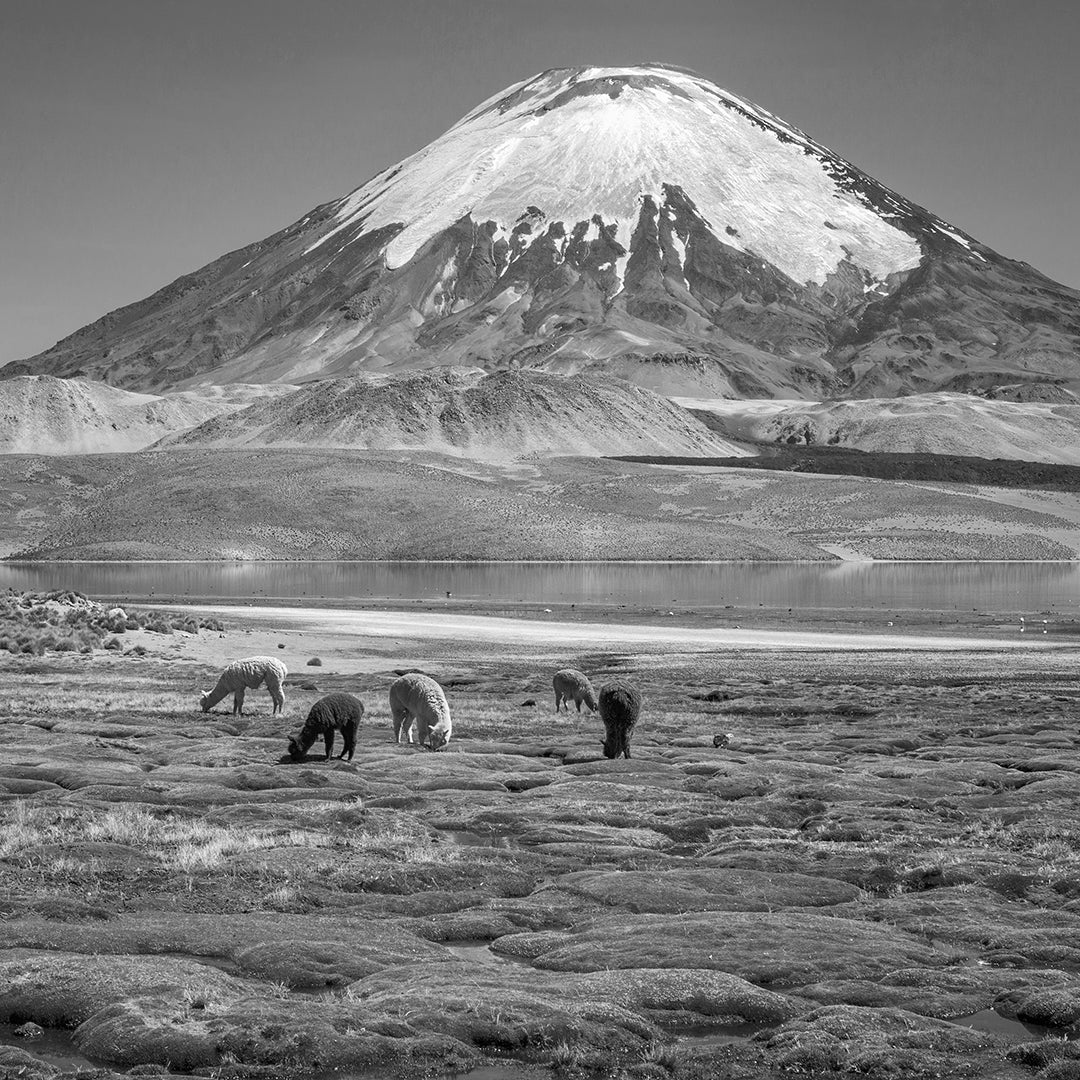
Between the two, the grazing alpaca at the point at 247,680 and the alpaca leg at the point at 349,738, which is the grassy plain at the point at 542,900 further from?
the grazing alpaca at the point at 247,680

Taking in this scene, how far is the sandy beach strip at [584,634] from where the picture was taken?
5294cm

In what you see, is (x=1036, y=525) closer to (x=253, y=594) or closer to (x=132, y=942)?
(x=253, y=594)

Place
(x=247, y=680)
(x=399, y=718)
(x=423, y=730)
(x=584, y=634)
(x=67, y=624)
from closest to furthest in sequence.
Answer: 1. (x=423, y=730)
2. (x=399, y=718)
3. (x=247, y=680)
4. (x=67, y=624)
5. (x=584, y=634)

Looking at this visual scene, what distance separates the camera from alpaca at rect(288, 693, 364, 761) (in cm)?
2186

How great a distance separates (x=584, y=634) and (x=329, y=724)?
→ 1399 inches

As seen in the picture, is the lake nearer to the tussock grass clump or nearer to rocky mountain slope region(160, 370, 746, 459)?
the tussock grass clump

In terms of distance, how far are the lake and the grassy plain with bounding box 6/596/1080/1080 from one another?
50035mm

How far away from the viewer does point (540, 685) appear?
37.6 meters

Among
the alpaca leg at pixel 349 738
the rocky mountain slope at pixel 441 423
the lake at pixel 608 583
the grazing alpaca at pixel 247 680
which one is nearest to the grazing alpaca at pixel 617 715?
the alpaca leg at pixel 349 738

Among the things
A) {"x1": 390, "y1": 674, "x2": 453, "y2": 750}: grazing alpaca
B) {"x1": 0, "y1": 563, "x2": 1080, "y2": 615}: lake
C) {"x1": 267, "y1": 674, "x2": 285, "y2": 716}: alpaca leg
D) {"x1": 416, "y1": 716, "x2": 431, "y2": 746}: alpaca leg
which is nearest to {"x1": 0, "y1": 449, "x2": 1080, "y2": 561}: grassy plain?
{"x1": 0, "y1": 563, "x2": 1080, "y2": 615}: lake

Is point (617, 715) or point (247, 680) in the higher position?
point (617, 715)

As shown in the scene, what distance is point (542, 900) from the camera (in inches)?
551

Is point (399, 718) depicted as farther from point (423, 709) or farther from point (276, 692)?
point (276, 692)

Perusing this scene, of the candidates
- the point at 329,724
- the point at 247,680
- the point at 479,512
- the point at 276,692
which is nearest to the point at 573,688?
the point at 276,692
